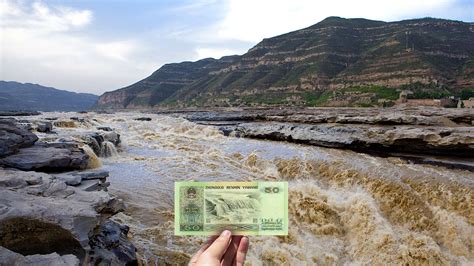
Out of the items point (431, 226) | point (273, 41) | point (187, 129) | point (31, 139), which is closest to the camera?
point (431, 226)

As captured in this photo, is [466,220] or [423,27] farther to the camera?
[423,27]

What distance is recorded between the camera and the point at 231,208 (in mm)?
1917

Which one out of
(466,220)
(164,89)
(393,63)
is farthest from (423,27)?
(466,220)

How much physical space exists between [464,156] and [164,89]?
138 metres

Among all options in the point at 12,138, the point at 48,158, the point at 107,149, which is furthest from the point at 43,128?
the point at 48,158

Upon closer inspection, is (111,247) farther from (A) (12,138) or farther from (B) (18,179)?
(A) (12,138)

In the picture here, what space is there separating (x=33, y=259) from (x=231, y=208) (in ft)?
11.3

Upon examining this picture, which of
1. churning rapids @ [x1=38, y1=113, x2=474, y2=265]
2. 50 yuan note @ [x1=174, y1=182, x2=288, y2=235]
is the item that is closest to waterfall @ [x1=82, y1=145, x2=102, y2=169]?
churning rapids @ [x1=38, y1=113, x2=474, y2=265]

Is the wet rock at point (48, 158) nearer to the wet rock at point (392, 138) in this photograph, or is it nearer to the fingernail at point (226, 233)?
the fingernail at point (226, 233)

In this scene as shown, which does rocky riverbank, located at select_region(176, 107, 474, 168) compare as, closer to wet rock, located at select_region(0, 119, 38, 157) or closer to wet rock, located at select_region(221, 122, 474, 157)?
wet rock, located at select_region(221, 122, 474, 157)

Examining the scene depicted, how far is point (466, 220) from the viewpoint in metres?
10.6

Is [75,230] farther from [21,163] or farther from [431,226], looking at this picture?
[431,226]

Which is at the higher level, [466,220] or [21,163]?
[21,163]

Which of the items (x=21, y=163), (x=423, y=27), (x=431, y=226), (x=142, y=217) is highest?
(x=423, y=27)
